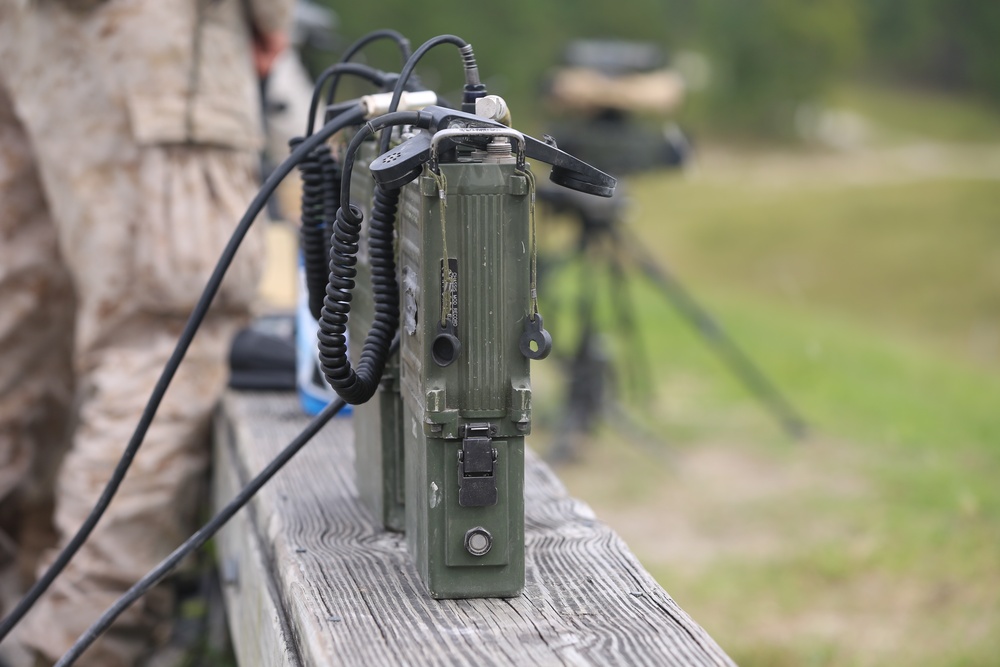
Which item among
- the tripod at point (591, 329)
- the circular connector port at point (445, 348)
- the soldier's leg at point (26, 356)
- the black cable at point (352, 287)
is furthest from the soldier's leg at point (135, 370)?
the tripod at point (591, 329)

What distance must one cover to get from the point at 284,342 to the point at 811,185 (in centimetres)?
2097

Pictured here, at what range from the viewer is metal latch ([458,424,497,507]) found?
1.52 m

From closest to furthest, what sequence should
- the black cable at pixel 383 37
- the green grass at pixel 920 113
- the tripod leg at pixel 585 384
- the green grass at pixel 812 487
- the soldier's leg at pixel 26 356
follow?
the black cable at pixel 383 37 → the soldier's leg at pixel 26 356 → the green grass at pixel 812 487 → the tripod leg at pixel 585 384 → the green grass at pixel 920 113

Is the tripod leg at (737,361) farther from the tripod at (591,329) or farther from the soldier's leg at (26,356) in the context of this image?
the soldier's leg at (26,356)

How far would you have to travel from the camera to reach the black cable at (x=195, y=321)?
5.88 ft

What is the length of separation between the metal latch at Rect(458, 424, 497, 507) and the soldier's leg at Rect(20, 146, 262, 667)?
1.27 m

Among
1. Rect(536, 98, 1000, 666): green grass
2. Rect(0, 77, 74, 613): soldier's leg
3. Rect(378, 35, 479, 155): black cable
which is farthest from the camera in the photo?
Rect(536, 98, 1000, 666): green grass

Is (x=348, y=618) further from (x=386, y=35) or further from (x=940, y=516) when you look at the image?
(x=940, y=516)

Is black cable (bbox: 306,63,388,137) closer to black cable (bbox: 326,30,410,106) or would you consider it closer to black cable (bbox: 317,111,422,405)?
black cable (bbox: 326,30,410,106)

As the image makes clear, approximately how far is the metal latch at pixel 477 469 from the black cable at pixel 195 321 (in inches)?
21.1

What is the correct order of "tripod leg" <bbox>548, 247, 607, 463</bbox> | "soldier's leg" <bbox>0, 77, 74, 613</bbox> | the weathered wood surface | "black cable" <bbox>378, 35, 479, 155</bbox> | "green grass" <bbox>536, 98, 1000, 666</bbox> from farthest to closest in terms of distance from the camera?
"tripod leg" <bbox>548, 247, 607, 463</bbox> → "green grass" <bbox>536, 98, 1000, 666</bbox> → "soldier's leg" <bbox>0, 77, 74, 613</bbox> → "black cable" <bbox>378, 35, 479, 155</bbox> → the weathered wood surface

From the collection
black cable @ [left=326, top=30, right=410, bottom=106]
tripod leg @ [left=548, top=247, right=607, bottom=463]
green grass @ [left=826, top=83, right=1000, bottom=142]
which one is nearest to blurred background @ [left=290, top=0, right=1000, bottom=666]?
tripod leg @ [left=548, top=247, right=607, bottom=463]

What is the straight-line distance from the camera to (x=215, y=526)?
182cm

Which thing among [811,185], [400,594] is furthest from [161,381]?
[811,185]
